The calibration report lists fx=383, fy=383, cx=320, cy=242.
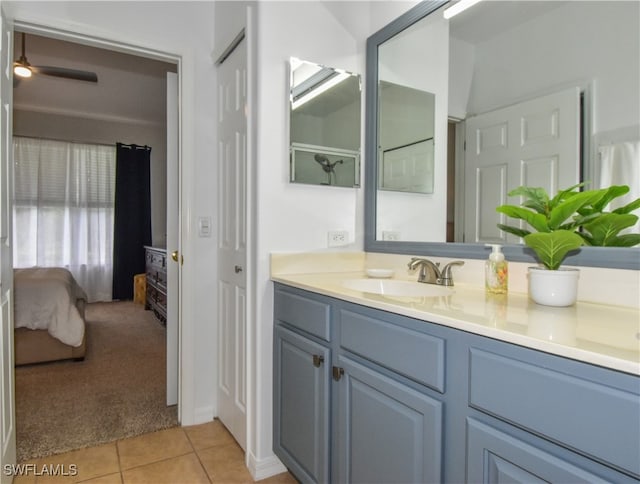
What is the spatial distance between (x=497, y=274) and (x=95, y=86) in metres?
4.57

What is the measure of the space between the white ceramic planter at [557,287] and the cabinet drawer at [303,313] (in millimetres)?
647

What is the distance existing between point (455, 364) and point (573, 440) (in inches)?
10.2

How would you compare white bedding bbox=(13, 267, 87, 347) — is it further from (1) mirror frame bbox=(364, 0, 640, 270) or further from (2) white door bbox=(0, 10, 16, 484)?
(1) mirror frame bbox=(364, 0, 640, 270)

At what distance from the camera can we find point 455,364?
875 mm

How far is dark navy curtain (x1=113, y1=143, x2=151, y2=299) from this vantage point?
5.51 meters

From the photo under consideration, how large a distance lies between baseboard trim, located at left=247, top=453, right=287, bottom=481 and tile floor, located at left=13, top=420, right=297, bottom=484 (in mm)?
21

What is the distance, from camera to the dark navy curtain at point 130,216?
551 cm

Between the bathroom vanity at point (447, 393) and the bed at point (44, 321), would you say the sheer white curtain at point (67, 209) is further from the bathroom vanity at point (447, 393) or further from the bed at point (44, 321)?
the bathroom vanity at point (447, 393)

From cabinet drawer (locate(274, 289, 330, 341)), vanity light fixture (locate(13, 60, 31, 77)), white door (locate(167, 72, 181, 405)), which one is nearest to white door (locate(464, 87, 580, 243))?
cabinet drawer (locate(274, 289, 330, 341))

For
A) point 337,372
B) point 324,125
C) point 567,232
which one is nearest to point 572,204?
point 567,232

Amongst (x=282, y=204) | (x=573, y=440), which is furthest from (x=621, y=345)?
(x=282, y=204)

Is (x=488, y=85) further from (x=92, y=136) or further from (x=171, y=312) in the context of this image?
(x=92, y=136)

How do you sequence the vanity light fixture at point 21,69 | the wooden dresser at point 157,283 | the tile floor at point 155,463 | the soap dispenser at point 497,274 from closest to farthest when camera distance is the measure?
the soap dispenser at point 497,274, the tile floor at point 155,463, the vanity light fixture at point 21,69, the wooden dresser at point 157,283
